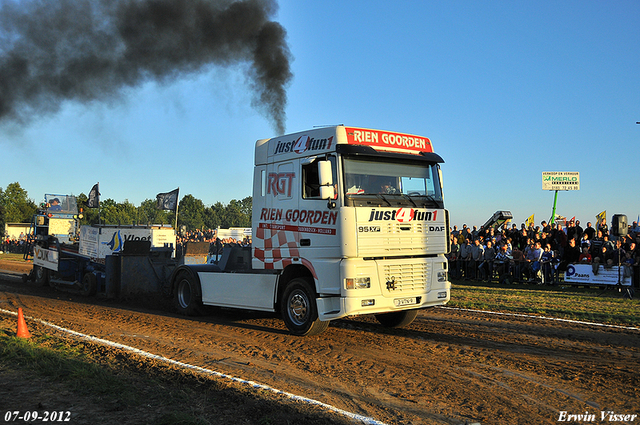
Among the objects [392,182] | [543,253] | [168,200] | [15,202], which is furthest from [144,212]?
[392,182]

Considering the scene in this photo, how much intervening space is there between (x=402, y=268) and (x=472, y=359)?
1982mm

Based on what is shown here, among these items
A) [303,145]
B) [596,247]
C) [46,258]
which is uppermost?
[303,145]

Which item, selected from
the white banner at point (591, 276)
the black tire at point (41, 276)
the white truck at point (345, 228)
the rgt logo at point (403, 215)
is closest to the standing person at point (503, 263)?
the white banner at point (591, 276)

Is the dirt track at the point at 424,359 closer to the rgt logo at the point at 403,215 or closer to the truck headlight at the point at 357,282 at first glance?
the truck headlight at the point at 357,282

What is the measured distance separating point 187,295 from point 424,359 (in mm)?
6274

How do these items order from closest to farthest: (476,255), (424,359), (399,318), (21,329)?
1. (424,359)
2. (21,329)
3. (399,318)
4. (476,255)

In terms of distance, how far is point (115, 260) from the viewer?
45.6ft

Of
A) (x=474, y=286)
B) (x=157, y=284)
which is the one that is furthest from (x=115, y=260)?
(x=474, y=286)

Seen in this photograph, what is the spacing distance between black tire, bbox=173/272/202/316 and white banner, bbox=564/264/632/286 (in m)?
12.3

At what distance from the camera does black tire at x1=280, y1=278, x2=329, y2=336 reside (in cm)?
857

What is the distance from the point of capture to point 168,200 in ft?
89.5

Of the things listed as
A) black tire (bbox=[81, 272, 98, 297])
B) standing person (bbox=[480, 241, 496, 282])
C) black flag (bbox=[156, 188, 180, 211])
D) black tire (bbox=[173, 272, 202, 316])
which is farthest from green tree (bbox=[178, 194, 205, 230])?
black tire (bbox=[173, 272, 202, 316])

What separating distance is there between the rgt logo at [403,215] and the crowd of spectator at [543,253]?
7.58 meters

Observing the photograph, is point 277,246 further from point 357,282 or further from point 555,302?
point 555,302
